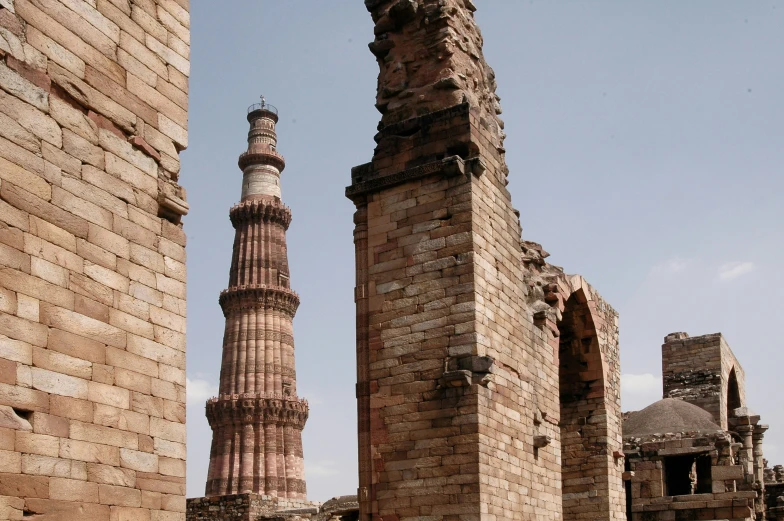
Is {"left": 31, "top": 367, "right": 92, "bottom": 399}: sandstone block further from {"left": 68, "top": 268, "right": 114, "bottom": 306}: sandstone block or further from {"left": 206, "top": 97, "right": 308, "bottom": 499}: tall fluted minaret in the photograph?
{"left": 206, "top": 97, "right": 308, "bottom": 499}: tall fluted minaret

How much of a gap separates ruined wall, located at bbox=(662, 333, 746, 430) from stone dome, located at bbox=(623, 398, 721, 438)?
2.75 metres

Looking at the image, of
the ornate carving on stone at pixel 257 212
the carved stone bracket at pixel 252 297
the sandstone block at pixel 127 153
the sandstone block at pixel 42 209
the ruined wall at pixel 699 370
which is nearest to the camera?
the sandstone block at pixel 42 209

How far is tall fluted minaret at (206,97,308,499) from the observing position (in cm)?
3056

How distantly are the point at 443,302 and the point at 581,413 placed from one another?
5.98 meters

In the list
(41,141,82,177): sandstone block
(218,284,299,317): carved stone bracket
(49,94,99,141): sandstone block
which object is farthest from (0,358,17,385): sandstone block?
(218,284,299,317): carved stone bracket

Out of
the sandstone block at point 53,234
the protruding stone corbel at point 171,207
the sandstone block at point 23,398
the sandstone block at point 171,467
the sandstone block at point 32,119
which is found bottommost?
the sandstone block at point 171,467

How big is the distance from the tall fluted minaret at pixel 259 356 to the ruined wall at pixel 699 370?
42.3 feet

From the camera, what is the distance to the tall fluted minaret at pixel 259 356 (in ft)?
100

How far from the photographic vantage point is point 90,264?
5559mm

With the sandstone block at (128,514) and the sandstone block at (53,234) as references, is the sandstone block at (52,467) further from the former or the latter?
the sandstone block at (53,234)

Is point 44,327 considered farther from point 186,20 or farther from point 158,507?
point 186,20

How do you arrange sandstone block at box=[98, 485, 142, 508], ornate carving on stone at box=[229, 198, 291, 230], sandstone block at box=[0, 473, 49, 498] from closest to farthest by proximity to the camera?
sandstone block at box=[0, 473, 49, 498] → sandstone block at box=[98, 485, 142, 508] → ornate carving on stone at box=[229, 198, 291, 230]

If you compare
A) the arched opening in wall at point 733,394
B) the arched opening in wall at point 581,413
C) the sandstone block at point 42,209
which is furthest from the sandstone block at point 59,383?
the arched opening in wall at point 733,394

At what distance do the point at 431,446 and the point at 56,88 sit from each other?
526 cm
